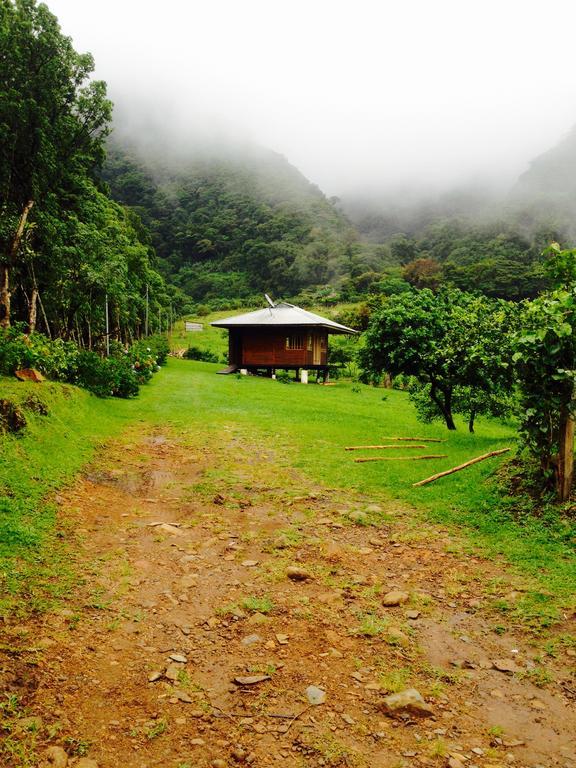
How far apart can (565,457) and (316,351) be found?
92.4 feet

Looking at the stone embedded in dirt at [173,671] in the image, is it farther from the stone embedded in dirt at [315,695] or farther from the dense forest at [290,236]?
the dense forest at [290,236]

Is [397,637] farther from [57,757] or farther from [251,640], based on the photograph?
[57,757]

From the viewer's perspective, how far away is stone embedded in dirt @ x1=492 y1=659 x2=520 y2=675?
4201 mm

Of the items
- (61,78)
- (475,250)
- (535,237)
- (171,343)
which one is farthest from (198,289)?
(61,78)

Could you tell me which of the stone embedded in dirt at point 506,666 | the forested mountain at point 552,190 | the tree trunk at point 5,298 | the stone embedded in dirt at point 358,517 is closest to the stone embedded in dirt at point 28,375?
the tree trunk at point 5,298

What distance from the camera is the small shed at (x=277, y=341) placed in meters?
34.2

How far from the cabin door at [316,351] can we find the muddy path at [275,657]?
27.8 m

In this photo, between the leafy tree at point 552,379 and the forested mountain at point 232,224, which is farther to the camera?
the forested mountain at point 232,224

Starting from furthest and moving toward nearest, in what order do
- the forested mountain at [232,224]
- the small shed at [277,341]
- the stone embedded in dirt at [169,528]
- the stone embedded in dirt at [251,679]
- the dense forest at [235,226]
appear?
the forested mountain at [232,224] → the dense forest at [235,226] → the small shed at [277,341] → the stone embedded in dirt at [169,528] → the stone embedded in dirt at [251,679]

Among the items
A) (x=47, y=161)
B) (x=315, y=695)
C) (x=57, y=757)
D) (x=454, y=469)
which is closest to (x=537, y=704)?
(x=315, y=695)

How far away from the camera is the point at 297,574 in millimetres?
5734

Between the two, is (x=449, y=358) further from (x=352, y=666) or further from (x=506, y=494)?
(x=352, y=666)

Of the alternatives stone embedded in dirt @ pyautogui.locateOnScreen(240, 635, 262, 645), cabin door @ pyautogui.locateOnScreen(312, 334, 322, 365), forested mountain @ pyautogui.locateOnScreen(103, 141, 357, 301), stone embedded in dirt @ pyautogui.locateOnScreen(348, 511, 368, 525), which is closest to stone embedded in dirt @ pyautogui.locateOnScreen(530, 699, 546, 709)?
stone embedded in dirt @ pyautogui.locateOnScreen(240, 635, 262, 645)

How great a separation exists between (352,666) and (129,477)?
6358 mm
